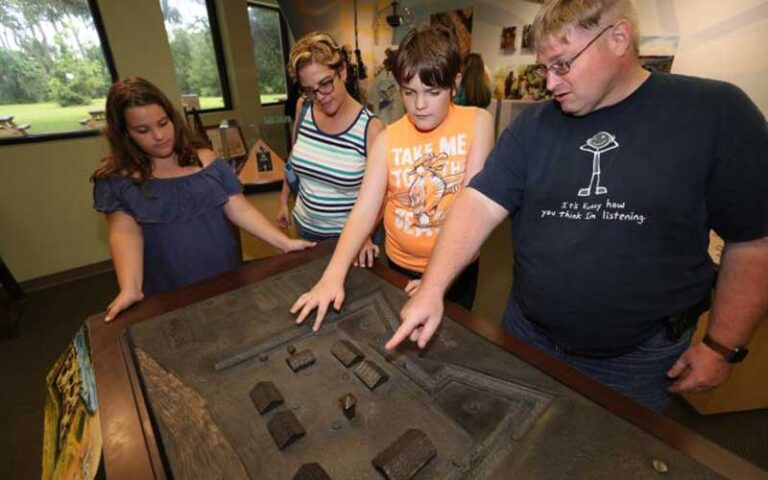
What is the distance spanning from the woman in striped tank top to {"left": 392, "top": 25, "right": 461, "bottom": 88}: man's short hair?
36 cm

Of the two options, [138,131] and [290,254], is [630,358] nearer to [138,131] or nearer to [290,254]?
[290,254]

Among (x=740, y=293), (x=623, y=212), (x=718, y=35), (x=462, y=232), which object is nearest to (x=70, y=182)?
(x=462, y=232)

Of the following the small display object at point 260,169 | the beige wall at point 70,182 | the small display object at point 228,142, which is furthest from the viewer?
the beige wall at point 70,182

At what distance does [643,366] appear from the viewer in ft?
2.69

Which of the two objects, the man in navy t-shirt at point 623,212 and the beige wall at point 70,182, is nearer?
the man in navy t-shirt at point 623,212

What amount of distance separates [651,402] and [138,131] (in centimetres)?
158

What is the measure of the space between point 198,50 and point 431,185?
4389mm

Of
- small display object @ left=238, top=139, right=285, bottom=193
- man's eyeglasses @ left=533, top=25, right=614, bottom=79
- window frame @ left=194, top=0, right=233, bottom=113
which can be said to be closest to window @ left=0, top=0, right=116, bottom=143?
window frame @ left=194, top=0, right=233, bottom=113

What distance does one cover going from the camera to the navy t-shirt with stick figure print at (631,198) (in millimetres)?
668

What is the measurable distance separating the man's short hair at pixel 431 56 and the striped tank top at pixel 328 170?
0.39m

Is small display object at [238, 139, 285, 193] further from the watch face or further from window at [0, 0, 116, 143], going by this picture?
the watch face

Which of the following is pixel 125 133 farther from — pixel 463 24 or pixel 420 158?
pixel 463 24

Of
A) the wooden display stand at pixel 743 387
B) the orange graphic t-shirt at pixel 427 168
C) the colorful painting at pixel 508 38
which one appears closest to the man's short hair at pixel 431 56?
the orange graphic t-shirt at pixel 427 168

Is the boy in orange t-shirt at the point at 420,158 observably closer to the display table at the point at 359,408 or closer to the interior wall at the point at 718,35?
the display table at the point at 359,408
